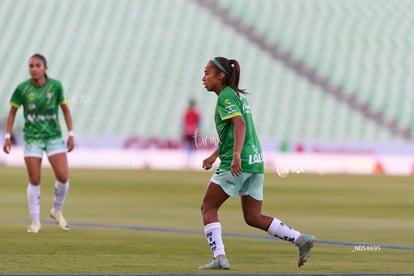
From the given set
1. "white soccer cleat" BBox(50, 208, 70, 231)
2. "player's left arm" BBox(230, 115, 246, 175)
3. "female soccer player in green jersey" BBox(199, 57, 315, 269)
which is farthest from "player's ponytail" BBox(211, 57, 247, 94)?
"white soccer cleat" BBox(50, 208, 70, 231)

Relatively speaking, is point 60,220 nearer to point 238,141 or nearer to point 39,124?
point 39,124

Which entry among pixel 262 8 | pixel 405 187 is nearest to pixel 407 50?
pixel 262 8

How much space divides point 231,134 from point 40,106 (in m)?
5.13

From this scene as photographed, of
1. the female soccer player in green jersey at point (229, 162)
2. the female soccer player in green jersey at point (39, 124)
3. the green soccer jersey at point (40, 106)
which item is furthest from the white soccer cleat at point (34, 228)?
the female soccer player in green jersey at point (229, 162)

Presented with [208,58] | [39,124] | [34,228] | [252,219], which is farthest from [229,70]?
[208,58]

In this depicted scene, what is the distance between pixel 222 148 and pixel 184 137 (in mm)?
27695

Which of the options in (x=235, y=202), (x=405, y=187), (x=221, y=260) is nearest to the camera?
(x=221, y=260)

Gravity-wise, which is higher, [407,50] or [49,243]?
[407,50]

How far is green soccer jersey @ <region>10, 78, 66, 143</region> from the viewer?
15.1 m

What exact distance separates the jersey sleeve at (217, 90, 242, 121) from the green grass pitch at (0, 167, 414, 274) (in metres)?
1.46

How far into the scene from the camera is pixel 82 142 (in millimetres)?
39000

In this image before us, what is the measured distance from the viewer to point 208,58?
46.8 m

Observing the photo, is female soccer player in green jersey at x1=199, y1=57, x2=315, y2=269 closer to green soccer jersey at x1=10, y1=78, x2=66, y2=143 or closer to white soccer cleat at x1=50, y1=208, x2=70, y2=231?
green soccer jersey at x1=10, y1=78, x2=66, y2=143

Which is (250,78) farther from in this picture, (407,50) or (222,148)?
(222,148)
